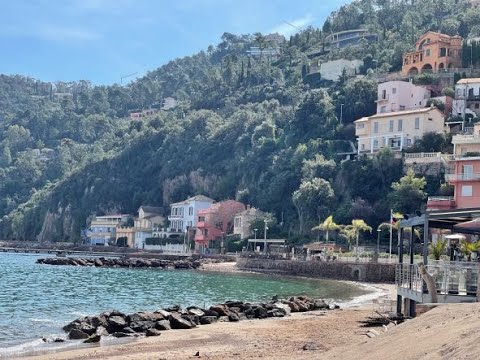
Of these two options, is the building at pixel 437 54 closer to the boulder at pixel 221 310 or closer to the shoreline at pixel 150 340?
the shoreline at pixel 150 340

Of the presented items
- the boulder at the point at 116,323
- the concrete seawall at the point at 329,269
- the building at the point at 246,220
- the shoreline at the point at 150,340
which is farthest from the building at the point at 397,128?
the boulder at the point at 116,323

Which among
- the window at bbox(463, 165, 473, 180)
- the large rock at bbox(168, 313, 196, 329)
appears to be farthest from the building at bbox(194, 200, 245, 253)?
the large rock at bbox(168, 313, 196, 329)

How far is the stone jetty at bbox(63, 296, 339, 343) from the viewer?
23.2 meters

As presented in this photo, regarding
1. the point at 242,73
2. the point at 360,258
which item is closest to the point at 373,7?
the point at 242,73

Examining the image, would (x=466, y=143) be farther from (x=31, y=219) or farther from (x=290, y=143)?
(x=31, y=219)

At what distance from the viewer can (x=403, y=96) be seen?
97.6 metres

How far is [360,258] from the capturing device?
6375cm

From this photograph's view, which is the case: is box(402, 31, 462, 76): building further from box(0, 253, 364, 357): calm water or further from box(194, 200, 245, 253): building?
box(0, 253, 364, 357): calm water

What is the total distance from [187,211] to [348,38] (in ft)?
249

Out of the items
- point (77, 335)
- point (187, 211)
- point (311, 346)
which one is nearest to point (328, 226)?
point (187, 211)

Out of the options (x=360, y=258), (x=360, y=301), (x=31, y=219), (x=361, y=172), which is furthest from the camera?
(x=31, y=219)

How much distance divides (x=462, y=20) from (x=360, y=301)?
109456 millimetres

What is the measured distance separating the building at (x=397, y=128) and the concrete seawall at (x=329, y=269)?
22517 millimetres

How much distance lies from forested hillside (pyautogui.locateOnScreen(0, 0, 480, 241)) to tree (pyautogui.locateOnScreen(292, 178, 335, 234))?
0.13m
